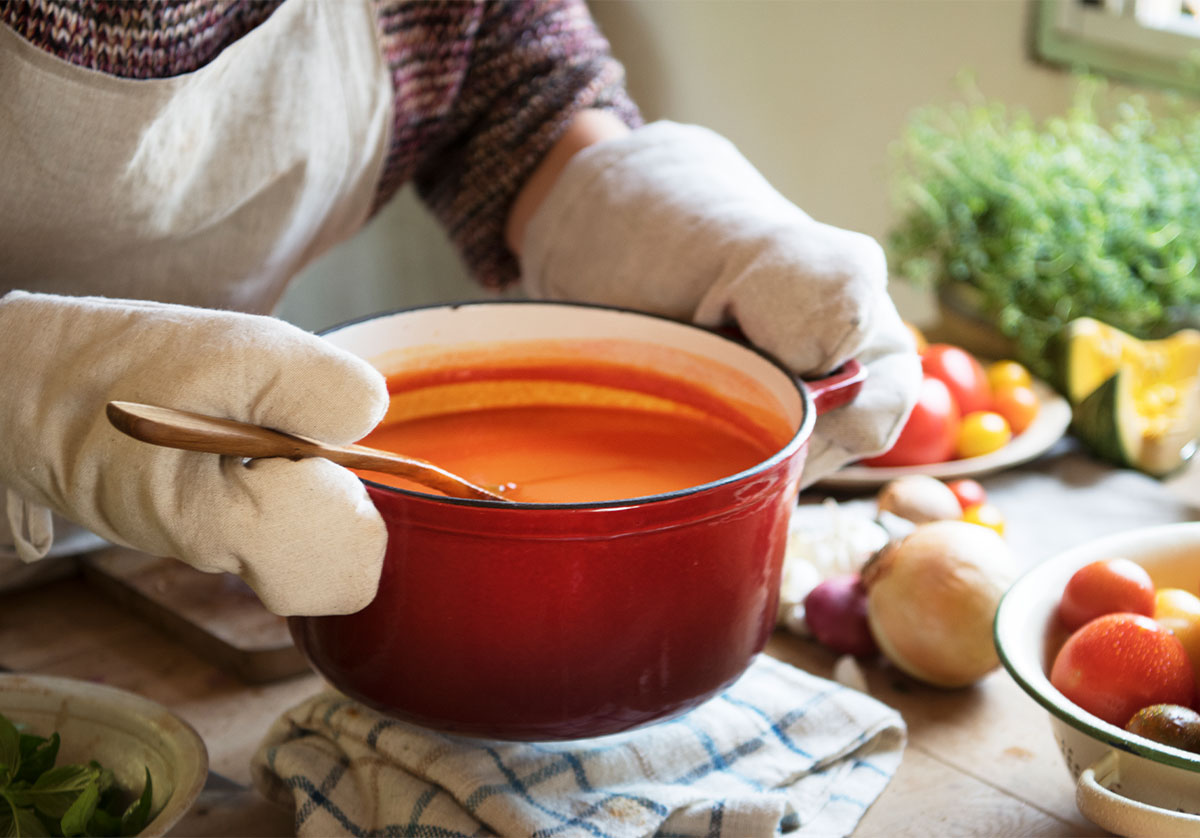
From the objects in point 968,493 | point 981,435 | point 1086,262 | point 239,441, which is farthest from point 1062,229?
point 239,441

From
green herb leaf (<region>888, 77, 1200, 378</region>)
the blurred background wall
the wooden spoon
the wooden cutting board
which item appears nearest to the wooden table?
the wooden cutting board

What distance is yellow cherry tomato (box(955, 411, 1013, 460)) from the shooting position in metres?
1.08

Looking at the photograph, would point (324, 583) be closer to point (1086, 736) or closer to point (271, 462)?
point (271, 462)

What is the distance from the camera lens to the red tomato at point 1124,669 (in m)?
0.59

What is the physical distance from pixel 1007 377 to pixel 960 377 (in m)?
0.06

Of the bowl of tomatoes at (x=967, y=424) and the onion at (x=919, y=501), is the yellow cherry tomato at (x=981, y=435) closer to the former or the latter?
the bowl of tomatoes at (x=967, y=424)

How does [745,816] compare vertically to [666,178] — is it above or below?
below

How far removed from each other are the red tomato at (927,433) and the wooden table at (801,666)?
283mm

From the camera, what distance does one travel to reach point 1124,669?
59 cm

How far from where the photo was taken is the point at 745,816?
1.99 feet

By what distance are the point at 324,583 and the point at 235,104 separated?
15.8 inches

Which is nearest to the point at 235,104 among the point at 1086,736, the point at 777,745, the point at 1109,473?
the point at 777,745

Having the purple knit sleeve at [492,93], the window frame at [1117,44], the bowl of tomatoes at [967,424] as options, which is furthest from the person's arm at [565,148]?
the window frame at [1117,44]

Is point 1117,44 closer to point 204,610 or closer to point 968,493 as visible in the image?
point 968,493
